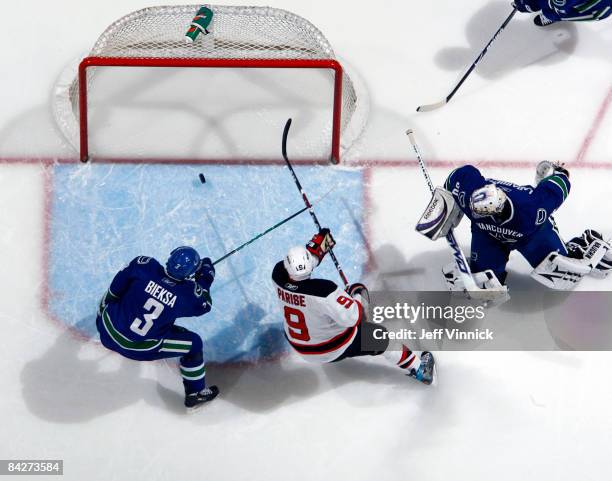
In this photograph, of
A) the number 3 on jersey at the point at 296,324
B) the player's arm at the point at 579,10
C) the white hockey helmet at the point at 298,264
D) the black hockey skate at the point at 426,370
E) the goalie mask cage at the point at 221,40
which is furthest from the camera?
the player's arm at the point at 579,10

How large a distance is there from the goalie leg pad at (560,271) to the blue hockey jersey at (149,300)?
1557 millimetres

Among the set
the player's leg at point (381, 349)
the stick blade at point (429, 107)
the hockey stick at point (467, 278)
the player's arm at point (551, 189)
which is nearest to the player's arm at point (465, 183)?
the hockey stick at point (467, 278)

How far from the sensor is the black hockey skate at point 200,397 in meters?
5.18

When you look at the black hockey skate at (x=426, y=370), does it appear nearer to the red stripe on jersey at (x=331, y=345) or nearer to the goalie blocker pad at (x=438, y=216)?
the red stripe on jersey at (x=331, y=345)

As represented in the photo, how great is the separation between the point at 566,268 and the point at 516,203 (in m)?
0.43

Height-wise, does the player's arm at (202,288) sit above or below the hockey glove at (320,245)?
below

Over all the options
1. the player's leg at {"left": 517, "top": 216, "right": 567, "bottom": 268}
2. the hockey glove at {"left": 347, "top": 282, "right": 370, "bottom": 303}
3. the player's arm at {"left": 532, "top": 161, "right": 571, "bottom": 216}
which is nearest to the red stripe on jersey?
the hockey glove at {"left": 347, "top": 282, "right": 370, "bottom": 303}

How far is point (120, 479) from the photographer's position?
5.05 meters

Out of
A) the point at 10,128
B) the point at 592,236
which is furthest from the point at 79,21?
the point at 592,236

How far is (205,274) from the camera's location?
16.5 feet

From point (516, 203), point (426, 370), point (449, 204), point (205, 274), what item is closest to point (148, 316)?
point (205, 274)

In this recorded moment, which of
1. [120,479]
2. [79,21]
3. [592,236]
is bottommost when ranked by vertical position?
[120,479]

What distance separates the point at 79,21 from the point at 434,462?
3079 mm

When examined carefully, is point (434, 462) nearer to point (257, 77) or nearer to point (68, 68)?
point (257, 77)
